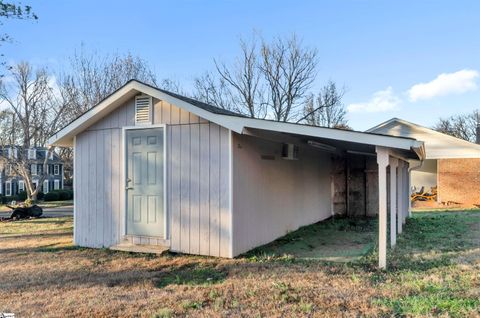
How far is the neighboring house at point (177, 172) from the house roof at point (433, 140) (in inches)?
456

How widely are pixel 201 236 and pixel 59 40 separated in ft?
51.7

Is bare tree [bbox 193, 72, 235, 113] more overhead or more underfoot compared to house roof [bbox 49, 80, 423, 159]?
more overhead

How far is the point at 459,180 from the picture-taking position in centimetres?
1755

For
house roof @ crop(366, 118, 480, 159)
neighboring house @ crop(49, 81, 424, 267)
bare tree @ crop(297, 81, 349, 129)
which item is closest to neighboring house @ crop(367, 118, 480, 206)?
house roof @ crop(366, 118, 480, 159)

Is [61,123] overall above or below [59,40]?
below

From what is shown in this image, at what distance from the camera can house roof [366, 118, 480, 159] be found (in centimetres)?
1719

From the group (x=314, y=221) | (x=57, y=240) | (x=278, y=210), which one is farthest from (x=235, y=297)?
(x=314, y=221)

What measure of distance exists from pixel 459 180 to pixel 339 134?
15.1m

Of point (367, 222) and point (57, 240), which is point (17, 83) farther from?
point (367, 222)

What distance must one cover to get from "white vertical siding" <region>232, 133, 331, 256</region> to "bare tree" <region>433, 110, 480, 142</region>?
34179 mm

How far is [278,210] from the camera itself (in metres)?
8.09

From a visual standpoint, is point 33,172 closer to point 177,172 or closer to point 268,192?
point 177,172

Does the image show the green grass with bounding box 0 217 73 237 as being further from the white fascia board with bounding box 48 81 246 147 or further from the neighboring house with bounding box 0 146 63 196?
the neighboring house with bounding box 0 146 63 196

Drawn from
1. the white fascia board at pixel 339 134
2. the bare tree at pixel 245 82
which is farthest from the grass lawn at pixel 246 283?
the bare tree at pixel 245 82
